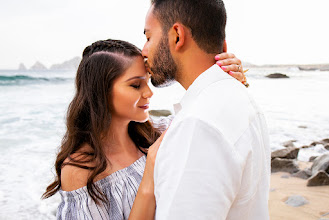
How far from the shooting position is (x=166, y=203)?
101 cm

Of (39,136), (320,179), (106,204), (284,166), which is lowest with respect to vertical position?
(39,136)

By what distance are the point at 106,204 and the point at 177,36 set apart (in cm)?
121

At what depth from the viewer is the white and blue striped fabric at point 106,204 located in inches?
78.9

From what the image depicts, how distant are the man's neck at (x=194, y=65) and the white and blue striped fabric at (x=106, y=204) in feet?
3.29

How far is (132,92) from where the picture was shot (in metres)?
2.24

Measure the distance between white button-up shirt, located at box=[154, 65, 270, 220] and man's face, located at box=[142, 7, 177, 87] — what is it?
0.41 m

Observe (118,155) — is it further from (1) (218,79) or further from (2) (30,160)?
(2) (30,160)

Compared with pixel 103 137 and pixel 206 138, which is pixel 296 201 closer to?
pixel 103 137

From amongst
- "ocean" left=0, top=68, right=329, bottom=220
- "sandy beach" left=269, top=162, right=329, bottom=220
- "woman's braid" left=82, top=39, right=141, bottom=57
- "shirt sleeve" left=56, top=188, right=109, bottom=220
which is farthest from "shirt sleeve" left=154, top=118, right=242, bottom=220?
"sandy beach" left=269, top=162, right=329, bottom=220

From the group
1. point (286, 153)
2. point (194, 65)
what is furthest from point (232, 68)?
point (286, 153)

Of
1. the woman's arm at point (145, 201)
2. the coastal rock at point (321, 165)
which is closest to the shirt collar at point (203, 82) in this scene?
the woman's arm at point (145, 201)

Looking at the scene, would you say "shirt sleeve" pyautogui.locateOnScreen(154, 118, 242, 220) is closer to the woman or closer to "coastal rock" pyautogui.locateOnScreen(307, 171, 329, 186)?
the woman

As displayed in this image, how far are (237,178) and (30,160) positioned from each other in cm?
688

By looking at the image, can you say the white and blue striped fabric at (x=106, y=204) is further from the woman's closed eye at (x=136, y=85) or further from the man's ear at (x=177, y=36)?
the man's ear at (x=177, y=36)
